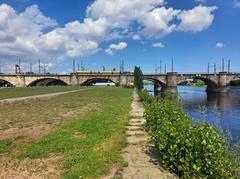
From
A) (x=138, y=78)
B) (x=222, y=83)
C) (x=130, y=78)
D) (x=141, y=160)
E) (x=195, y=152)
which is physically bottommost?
(x=141, y=160)

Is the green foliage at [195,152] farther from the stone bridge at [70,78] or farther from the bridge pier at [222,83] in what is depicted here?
the stone bridge at [70,78]

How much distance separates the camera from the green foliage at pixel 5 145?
25.4 feet

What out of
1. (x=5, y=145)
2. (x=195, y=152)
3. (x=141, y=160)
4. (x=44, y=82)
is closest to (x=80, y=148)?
(x=141, y=160)

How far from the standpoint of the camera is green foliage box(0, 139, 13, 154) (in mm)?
7735

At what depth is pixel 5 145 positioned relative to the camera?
8.23m

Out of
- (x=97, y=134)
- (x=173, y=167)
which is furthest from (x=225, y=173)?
(x=97, y=134)

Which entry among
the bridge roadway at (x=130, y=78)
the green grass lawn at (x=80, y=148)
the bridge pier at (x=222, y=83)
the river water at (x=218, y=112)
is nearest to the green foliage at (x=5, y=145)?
the green grass lawn at (x=80, y=148)

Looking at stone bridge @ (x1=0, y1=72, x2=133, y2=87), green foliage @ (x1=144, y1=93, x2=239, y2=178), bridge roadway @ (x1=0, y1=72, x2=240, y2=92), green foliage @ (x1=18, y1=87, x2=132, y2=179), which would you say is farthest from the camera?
stone bridge @ (x1=0, y1=72, x2=133, y2=87)

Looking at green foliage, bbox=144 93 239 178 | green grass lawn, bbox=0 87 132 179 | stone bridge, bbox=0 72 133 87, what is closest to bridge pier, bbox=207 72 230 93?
stone bridge, bbox=0 72 133 87

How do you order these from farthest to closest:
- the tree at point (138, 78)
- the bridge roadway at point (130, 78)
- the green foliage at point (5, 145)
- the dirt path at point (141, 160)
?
the bridge roadway at point (130, 78) → the tree at point (138, 78) → the green foliage at point (5, 145) → the dirt path at point (141, 160)

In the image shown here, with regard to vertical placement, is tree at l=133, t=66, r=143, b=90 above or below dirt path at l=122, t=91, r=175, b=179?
above

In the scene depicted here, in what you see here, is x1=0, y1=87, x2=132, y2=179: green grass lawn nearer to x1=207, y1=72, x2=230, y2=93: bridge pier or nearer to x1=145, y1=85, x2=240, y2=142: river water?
x1=145, y1=85, x2=240, y2=142: river water

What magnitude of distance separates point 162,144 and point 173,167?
0.57 m

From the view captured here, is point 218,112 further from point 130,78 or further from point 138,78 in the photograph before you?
point 130,78
